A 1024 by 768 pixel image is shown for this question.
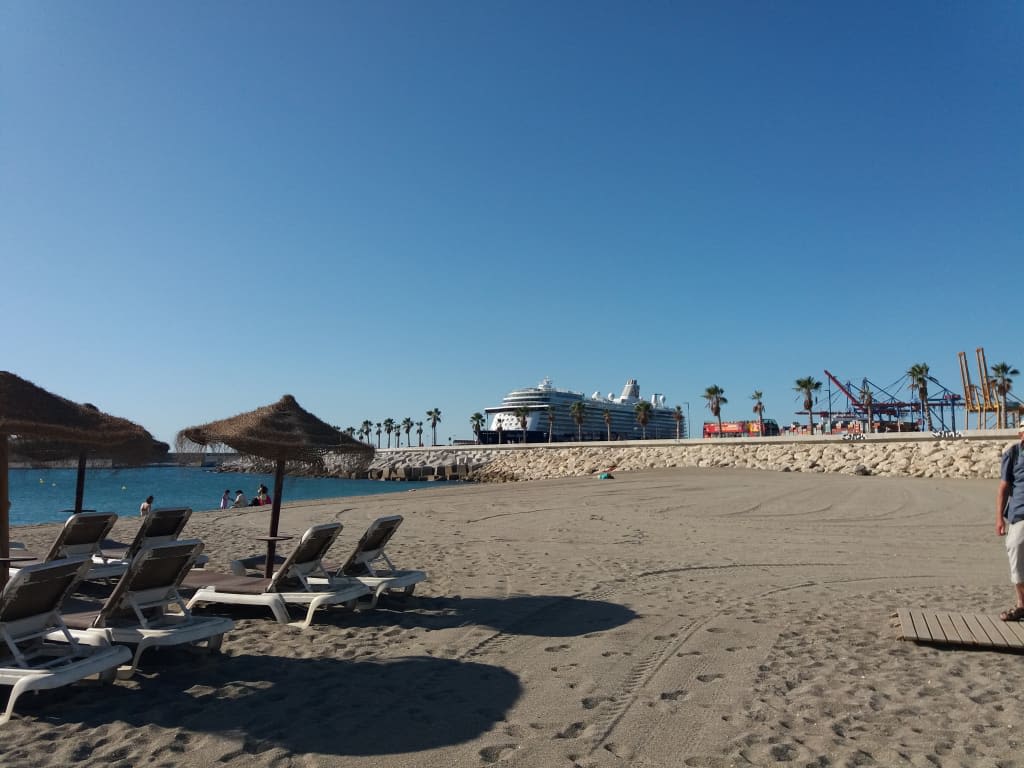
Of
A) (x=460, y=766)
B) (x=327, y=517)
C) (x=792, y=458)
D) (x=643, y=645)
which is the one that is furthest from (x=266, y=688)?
(x=792, y=458)

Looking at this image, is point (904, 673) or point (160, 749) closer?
point (160, 749)

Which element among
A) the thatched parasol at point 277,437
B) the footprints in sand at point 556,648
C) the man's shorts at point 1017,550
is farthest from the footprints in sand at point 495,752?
the thatched parasol at point 277,437

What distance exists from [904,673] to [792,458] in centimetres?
4375

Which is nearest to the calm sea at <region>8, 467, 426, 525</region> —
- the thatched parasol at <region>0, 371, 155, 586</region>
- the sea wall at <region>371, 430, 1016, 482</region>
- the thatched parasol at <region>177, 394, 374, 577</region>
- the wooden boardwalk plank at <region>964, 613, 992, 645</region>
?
the thatched parasol at <region>177, 394, 374, 577</region>

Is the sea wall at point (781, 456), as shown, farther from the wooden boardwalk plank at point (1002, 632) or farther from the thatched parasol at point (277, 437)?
the wooden boardwalk plank at point (1002, 632)

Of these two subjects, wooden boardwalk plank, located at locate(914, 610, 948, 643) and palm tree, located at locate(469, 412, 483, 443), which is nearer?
wooden boardwalk plank, located at locate(914, 610, 948, 643)

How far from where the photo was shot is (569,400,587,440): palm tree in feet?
301

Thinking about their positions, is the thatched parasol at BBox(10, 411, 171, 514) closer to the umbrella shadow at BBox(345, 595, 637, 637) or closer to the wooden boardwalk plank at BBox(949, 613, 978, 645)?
the umbrella shadow at BBox(345, 595, 637, 637)

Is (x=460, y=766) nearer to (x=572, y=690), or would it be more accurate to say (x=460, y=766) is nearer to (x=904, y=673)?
(x=572, y=690)

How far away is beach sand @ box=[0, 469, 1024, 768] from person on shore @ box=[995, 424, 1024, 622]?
868 millimetres

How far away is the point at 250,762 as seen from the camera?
356 cm

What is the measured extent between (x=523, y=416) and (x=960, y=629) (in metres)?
88.8

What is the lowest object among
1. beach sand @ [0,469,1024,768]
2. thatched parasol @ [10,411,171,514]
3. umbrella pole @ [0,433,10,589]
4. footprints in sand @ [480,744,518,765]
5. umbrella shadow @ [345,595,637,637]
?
footprints in sand @ [480,744,518,765]

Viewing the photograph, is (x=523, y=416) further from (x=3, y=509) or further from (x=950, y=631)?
(x=950, y=631)
